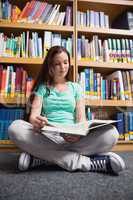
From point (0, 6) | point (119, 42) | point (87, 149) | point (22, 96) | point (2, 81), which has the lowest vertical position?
point (87, 149)

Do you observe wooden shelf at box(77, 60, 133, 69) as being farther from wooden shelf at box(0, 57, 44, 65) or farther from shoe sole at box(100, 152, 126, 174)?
shoe sole at box(100, 152, 126, 174)

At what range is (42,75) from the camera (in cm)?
124

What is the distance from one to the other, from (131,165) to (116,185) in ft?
1.16

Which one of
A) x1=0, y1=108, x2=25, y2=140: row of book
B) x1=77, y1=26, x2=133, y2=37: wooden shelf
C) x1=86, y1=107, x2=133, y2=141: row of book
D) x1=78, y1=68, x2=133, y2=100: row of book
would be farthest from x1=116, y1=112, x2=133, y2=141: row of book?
x1=0, y1=108, x2=25, y2=140: row of book

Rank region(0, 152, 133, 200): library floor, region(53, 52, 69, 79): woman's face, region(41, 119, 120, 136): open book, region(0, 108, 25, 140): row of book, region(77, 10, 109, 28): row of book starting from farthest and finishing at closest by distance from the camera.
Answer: region(77, 10, 109, 28): row of book < region(0, 108, 25, 140): row of book < region(53, 52, 69, 79): woman's face < region(41, 119, 120, 136): open book < region(0, 152, 133, 200): library floor

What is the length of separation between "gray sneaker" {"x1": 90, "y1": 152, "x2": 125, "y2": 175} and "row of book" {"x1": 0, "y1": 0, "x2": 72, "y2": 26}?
1.09 m

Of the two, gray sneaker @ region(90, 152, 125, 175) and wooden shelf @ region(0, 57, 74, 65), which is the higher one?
wooden shelf @ region(0, 57, 74, 65)

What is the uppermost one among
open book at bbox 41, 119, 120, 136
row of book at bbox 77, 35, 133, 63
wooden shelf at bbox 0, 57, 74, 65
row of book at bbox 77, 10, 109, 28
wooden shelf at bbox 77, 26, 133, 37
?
row of book at bbox 77, 10, 109, 28

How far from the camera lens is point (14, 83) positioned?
146 cm

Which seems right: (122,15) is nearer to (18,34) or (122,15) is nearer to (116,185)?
(18,34)

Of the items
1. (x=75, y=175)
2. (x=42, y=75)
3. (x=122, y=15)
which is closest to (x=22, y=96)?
(x=42, y=75)

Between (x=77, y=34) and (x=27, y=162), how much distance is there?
111 cm

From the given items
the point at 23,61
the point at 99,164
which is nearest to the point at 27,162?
the point at 99,164

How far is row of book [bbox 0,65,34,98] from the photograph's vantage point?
144 cm
